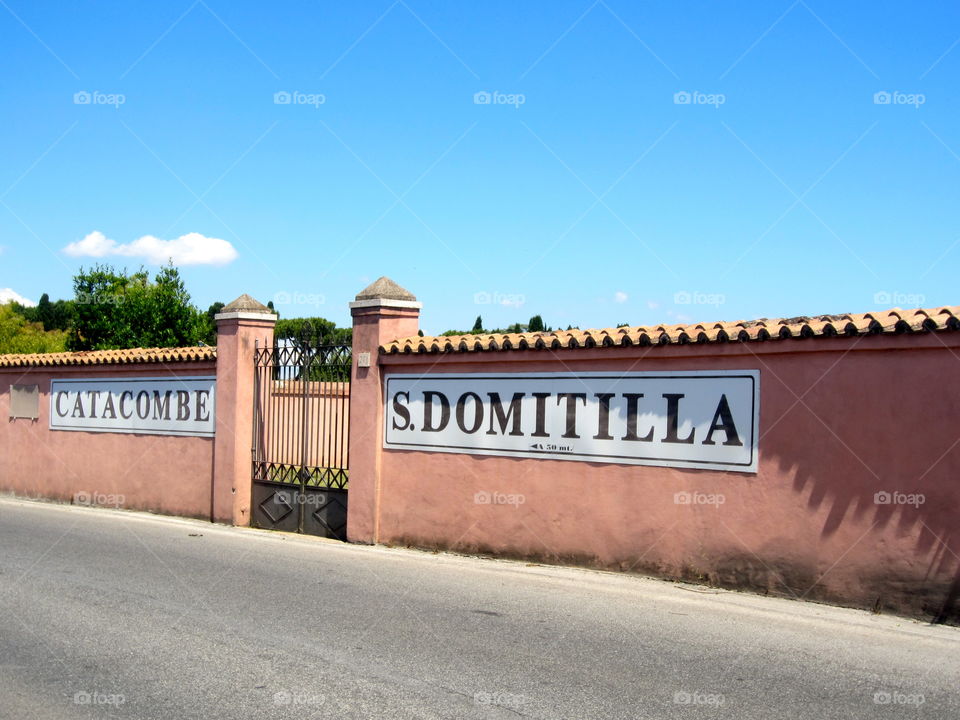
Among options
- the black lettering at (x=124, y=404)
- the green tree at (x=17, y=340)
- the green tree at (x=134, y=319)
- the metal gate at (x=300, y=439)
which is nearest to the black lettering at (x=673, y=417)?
the metal gate at (x=300, y=439)

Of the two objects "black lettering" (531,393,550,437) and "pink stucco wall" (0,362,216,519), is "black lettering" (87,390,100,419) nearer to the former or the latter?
"pink stucco wall" (0,362,216,519)

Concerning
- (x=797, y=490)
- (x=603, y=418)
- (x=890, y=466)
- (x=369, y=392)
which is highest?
(x=369, y=392)

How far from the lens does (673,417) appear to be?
969cm

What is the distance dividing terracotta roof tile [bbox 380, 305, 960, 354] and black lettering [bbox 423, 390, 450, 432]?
578 mm

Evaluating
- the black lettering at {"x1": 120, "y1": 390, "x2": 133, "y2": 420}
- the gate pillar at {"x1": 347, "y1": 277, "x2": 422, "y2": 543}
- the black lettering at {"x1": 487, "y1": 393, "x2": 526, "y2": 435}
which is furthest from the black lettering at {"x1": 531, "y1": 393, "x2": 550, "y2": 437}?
the black lettering at {"x1": 120, "y1": 390, "x2": 133, "y2": 420}

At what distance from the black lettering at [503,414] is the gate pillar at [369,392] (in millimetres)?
1921

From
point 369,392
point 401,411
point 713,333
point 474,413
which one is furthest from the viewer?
point 369,392

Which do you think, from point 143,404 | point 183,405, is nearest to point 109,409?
point 143,404

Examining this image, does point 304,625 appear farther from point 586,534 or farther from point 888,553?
point 888,553

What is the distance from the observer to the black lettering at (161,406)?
50.9ft

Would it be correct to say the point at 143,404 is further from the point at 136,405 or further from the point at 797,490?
the point at 797,490

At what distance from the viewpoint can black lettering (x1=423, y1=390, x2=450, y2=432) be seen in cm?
1166

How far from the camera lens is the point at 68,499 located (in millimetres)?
17359

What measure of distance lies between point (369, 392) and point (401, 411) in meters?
0.58
